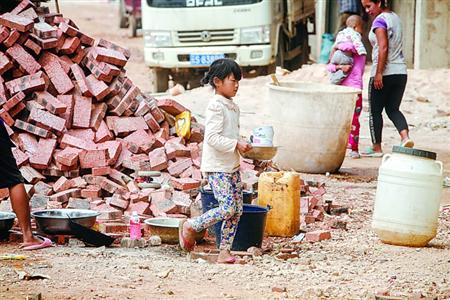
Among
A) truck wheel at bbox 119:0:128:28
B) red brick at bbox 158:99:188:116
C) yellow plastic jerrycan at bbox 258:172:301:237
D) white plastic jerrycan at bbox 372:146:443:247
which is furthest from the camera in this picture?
truck wheel at bbox 119:0:128:28

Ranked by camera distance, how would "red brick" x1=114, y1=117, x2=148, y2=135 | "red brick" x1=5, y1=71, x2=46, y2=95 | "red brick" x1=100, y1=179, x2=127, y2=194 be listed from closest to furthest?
"red brick" x1=100, y1=179, x2=127, y2=194 < "red brick" x1=5, y1=71, x2=46, y2=95 < "red brick" x1=114, y1=117, x2=148, y2=135

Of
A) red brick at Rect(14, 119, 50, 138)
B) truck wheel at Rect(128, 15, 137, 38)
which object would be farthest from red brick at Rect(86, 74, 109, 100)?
truck wheel at Rect(128, 15, 137, 38)

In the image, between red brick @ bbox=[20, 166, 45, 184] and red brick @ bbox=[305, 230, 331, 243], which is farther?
red brick @ bbox=[20, 166, 45, 184]

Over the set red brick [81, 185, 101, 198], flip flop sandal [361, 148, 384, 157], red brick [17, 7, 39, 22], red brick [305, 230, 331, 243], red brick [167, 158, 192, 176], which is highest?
red brick [17, 7, 39, 22]

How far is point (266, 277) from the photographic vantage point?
6.57 m

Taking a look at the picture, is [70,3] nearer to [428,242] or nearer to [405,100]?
[405,100]

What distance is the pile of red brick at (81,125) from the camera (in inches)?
352

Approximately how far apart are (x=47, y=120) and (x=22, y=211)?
6.70 feet

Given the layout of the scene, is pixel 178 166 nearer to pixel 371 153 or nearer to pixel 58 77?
pixel 58 77

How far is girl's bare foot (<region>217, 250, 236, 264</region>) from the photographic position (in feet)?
22.9

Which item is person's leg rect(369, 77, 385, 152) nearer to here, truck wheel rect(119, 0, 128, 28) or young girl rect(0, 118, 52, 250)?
young girl rect(0, 118, 52, 250)

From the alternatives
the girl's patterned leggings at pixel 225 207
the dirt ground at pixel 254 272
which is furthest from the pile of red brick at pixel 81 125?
the girl's patterned leggings at pixel 225 207

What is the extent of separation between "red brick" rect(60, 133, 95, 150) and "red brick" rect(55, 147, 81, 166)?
0.45ft

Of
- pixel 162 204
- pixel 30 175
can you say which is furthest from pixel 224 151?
pixel 30 175
